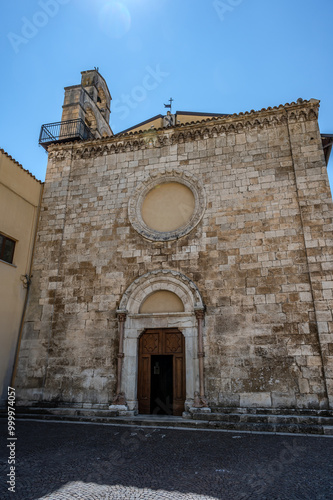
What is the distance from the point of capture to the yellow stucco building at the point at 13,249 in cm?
1037

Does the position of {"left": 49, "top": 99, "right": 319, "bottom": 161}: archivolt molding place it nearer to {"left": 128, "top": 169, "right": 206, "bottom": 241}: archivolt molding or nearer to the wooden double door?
{"left": 128, "top": 169, "right": 206, "bottom": 241}: archivolt molding

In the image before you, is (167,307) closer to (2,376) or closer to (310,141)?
(2,376)

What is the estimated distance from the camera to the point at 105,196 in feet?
38.3

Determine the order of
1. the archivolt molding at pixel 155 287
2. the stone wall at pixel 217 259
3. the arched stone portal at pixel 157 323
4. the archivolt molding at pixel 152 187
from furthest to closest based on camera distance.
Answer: the archivolt molding at pixel 152 187, the archivolt molding at pixel 155 287, the arched stone portal at pixel 157 323, the stone wall at pixel 217 259

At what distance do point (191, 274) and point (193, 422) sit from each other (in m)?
3.72

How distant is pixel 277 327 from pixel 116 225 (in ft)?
18.2

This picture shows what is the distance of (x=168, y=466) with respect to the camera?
4945 millimetres

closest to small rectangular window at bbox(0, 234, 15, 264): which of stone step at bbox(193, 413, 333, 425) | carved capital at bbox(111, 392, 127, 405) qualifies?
carved capital at bbox(111, 392, 127, 405)

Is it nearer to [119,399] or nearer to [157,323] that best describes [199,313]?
[157,323]

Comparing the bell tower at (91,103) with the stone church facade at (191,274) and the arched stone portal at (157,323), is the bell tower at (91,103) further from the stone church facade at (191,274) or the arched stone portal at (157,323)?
the arched stone portal at (157,323)

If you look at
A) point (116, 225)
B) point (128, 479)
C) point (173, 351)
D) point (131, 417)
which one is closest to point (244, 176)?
point (116, 225)

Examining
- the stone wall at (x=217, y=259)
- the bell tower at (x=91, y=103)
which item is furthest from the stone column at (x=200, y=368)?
the bell tower at (x=91, y=103)

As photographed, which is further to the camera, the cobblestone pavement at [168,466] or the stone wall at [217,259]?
the stone wall at [217,259]

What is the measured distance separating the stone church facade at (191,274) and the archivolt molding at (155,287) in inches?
1.5
